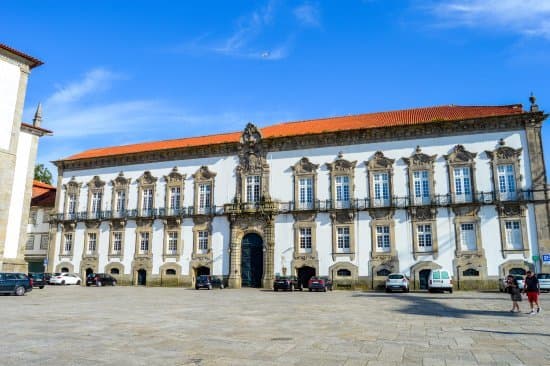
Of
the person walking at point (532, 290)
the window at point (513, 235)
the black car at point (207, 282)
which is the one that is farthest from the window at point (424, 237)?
the person walking at point (532, 290)

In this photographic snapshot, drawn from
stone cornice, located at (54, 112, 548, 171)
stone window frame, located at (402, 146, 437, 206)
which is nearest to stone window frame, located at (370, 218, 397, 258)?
stone window frame, located at (402, 146, 437, 206)

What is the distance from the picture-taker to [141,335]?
10.1 meters

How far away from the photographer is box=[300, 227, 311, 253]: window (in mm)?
35281

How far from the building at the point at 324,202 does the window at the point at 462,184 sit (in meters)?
0.08

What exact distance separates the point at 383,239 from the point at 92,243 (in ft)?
90.0

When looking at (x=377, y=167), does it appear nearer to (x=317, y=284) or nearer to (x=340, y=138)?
(x=340, y=138)

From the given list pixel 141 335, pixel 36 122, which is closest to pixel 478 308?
pixel 141 335

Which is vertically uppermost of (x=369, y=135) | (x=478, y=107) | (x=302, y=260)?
(x=478, y=107)

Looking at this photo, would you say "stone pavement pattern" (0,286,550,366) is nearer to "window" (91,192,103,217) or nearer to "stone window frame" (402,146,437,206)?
"stone window frame" (402,146,437,206)

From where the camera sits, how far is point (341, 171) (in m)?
35.4

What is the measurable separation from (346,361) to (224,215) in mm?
30869

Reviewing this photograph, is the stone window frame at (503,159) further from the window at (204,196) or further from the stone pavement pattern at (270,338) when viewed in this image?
the window at (204,196)

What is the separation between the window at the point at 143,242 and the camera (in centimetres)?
4000

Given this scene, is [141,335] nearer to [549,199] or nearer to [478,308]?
[478,308]
